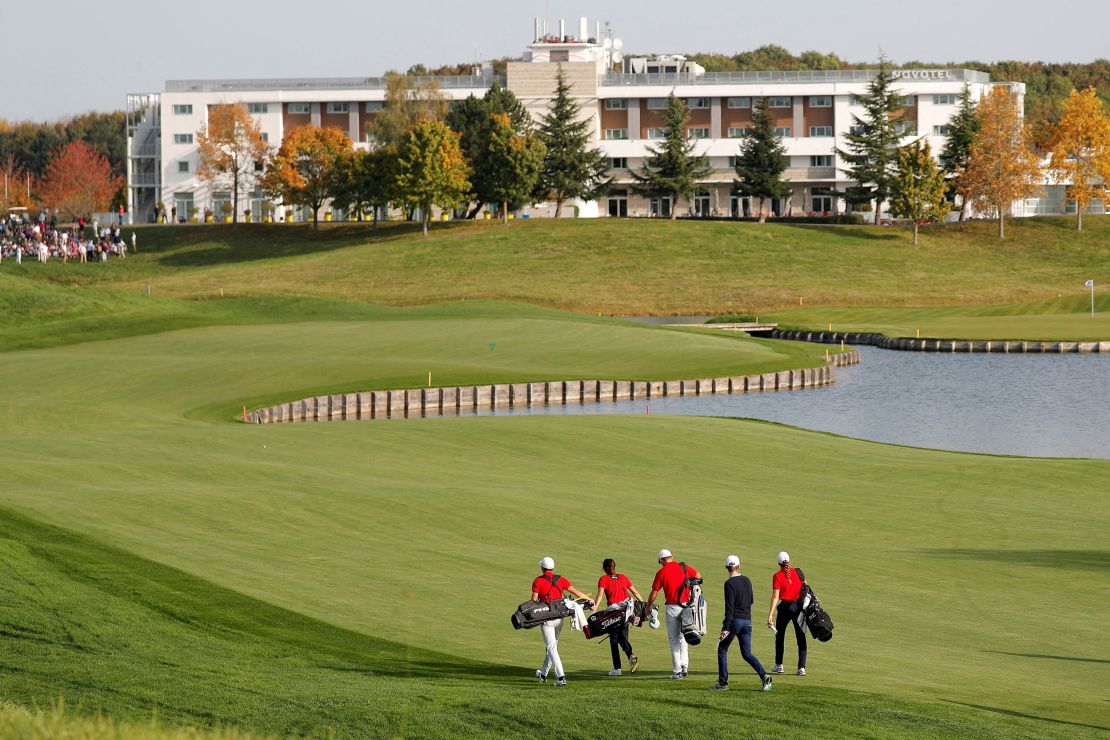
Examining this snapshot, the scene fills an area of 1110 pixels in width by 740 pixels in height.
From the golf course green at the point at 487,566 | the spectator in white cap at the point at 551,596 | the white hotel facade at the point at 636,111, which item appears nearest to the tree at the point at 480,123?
the white hotel facade at the point at 636,111

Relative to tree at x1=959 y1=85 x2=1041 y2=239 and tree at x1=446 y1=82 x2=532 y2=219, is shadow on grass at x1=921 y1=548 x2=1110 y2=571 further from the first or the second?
tree at x1=446 y1=82 x2=532 y2=219

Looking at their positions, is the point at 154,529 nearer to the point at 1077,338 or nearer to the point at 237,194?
the point at 1077,338

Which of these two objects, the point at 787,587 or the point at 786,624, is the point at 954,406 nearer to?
the point at 786,624

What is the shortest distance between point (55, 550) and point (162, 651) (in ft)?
20.4

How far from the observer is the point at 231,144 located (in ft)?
539

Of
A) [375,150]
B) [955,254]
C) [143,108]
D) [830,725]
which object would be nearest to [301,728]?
[830,725]

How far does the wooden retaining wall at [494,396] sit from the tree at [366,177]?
77.1 meters

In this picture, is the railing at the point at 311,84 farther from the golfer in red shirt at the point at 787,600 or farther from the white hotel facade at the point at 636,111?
the golfer in red shirt at the point at 787,600

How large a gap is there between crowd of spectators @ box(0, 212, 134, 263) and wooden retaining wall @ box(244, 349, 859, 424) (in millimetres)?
77326

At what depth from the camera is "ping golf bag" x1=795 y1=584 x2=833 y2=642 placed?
69.2 feet

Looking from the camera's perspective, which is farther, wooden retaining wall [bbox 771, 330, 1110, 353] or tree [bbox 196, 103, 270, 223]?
tree [bbox 196, 103, 270, 223]

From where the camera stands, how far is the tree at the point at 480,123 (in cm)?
15262

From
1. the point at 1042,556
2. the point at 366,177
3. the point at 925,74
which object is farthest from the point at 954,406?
the point at 925,74

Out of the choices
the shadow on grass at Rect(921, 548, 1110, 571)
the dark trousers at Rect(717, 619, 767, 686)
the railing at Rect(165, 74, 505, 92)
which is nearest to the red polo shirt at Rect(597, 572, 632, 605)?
the dark trousers at Rect(717, 619, 767, 686)
